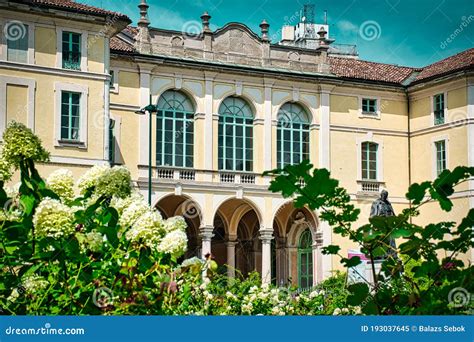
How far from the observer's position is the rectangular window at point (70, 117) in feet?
17.9

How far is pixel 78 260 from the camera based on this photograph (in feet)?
9.15

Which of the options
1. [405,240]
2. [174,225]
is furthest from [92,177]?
[405,240]

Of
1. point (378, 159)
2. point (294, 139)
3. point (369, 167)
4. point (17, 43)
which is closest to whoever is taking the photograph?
point (17, 43)

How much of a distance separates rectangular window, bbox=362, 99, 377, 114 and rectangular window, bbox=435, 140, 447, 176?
52.9 inches

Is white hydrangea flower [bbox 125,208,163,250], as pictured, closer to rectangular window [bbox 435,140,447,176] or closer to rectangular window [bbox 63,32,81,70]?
rectangular window [bbox 435,140,447,176]

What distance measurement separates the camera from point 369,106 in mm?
7570

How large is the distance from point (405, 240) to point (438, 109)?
3586 millimetres

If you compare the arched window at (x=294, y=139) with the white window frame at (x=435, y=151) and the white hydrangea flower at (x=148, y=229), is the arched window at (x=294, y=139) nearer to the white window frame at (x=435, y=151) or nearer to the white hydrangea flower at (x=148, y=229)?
the white window frame at (x=435, y=151)

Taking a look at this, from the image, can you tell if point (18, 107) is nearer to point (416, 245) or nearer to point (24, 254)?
point (24, 254)

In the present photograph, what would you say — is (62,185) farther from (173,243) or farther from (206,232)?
(206,232)

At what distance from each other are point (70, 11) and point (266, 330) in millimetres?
4074

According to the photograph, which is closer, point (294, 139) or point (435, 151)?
point (435, 151)

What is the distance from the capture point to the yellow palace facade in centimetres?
539

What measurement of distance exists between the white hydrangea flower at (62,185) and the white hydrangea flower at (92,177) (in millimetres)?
Result: 34
